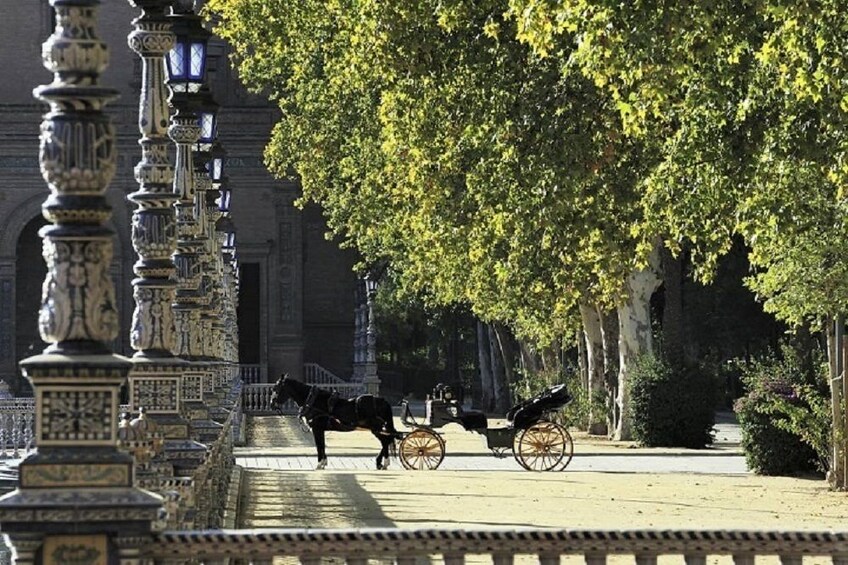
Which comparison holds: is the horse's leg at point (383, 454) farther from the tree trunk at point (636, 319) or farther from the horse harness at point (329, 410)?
the tree trunk at point (636, 319)

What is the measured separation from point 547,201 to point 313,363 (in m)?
46.6

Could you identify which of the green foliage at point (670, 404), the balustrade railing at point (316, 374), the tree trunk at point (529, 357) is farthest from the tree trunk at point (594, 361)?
the balustrade railing at point (316, 374)

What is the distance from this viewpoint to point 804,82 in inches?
688

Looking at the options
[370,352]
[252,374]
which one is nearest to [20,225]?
[252,374]

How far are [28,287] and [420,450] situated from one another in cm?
3720

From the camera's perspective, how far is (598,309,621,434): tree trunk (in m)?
48.3

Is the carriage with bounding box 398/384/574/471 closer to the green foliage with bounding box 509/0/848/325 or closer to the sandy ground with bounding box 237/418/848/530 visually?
the sandy ground with bounding box 237/418/848/530

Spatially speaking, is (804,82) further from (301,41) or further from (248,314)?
(248,314)

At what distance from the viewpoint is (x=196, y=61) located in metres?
19.4

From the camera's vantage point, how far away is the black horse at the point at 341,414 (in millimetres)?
36812

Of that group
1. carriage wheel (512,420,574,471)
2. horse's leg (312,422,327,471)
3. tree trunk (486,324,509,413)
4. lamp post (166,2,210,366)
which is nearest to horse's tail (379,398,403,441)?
horse's leg (312,422,327,471)

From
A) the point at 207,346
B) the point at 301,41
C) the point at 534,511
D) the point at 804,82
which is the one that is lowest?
the point at 534,511

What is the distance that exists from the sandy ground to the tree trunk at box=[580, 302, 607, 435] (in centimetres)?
1277

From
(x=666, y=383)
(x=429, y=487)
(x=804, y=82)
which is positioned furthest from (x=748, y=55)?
(x=666, y=383)
